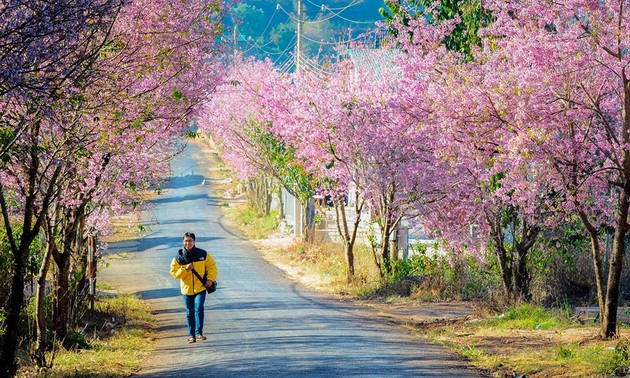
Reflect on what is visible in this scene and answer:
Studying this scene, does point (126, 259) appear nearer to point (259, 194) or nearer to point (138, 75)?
point (259, 194)

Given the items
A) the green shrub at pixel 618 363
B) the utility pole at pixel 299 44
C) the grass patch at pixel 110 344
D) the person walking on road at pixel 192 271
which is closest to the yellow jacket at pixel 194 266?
the person walking on road at pixel 192 271

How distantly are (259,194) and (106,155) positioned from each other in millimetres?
33410

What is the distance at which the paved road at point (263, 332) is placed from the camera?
13109mm

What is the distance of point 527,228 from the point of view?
1894 centimetres

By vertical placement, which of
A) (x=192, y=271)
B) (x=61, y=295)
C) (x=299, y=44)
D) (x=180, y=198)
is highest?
(x=299, y=44)

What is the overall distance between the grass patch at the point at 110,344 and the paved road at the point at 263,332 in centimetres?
35

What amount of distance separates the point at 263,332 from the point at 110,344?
2.66 metres

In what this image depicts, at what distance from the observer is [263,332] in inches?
695

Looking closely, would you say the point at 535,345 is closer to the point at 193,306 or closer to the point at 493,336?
the point at 493,336

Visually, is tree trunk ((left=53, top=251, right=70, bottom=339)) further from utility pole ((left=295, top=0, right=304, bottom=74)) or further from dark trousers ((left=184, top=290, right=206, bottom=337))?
utility pole ((left=295, top=0, right=304, bottom=74))

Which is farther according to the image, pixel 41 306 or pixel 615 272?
pixel 41 306

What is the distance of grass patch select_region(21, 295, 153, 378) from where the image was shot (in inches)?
548

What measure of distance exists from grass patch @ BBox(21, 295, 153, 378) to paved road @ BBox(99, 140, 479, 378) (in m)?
0.35

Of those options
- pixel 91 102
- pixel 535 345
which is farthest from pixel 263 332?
pixel 91 102
